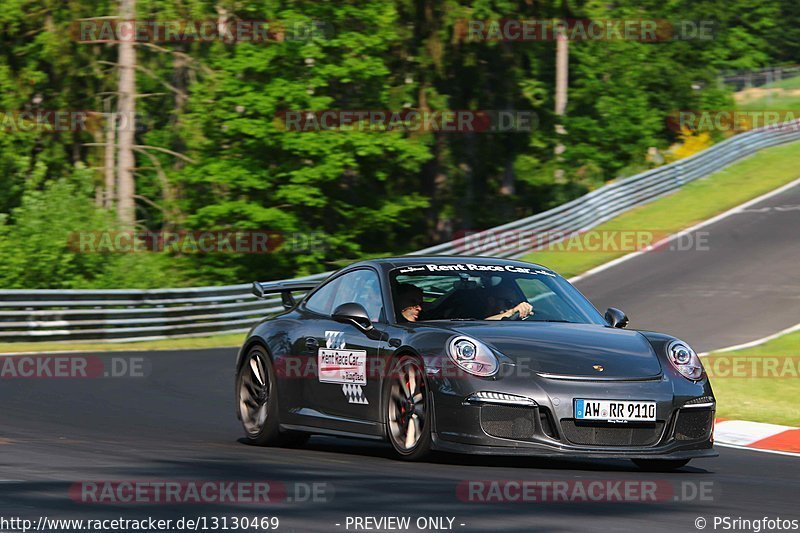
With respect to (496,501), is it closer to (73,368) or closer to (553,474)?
(553,474)

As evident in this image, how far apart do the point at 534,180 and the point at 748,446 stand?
42981 mm

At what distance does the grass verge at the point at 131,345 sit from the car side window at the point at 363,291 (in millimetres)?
12601

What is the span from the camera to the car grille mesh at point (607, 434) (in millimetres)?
8633

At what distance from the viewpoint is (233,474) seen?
26.9ft

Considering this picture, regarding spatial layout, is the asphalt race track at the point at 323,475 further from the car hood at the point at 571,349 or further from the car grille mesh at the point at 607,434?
the car hood at the point at 571,349

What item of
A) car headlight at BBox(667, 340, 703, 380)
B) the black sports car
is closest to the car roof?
the black sports car

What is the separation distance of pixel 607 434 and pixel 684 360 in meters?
0.94

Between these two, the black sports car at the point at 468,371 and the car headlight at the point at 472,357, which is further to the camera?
the car headlight at the point at 472,357

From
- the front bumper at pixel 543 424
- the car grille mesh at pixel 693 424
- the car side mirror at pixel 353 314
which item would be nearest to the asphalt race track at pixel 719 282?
the car grille mesh at pixel 693 424

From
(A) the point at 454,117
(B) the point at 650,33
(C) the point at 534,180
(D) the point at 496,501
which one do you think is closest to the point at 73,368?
(D) the point at 496,501

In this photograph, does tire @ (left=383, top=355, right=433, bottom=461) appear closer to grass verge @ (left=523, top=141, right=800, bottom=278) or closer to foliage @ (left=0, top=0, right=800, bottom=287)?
grass verge @ (left=523, top=141, right=800, bottom=278)

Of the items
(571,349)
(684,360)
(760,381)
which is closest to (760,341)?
(760,381)

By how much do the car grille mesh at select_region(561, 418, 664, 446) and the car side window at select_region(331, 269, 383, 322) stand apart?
6.07 ft

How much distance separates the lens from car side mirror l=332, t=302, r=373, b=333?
955 cm
